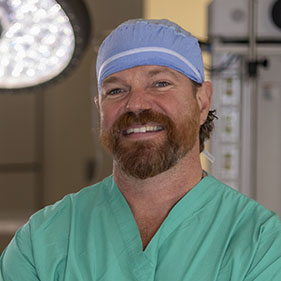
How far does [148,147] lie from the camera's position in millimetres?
905

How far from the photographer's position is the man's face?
90 cm

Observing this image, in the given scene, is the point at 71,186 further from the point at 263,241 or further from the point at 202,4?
the point at 263,241

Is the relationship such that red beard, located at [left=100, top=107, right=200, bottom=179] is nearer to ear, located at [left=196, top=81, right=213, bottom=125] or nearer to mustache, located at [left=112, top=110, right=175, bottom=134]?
mustache, located at [left=112, top=110, right=175, bottom=134]

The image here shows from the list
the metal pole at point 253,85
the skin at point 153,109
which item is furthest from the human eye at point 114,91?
the metal pole at point 253,85

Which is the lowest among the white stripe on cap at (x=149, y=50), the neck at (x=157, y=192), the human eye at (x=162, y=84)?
the neck at (x=157, y=192)

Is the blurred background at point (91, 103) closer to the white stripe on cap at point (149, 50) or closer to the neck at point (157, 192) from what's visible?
the white stripe on cap at point (149, 50)

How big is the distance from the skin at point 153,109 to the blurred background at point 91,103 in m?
0.13

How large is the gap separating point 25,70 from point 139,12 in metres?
1.87

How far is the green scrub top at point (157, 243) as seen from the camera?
0.83 metres

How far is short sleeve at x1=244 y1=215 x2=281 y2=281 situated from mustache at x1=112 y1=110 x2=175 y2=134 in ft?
0.92

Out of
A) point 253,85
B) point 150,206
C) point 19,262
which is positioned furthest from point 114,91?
point 253,85

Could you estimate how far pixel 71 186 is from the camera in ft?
9.52

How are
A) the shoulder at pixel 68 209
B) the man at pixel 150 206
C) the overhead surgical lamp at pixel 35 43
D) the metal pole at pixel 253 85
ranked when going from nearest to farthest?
the overhead surgical lamp at pixel 35 43 < the man at pixel 150 206 < the shoulder at pixel 68 209 < the metal pole at pixel 253 85

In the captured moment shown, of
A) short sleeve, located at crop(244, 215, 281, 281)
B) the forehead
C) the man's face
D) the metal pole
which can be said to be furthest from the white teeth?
the metal pole
